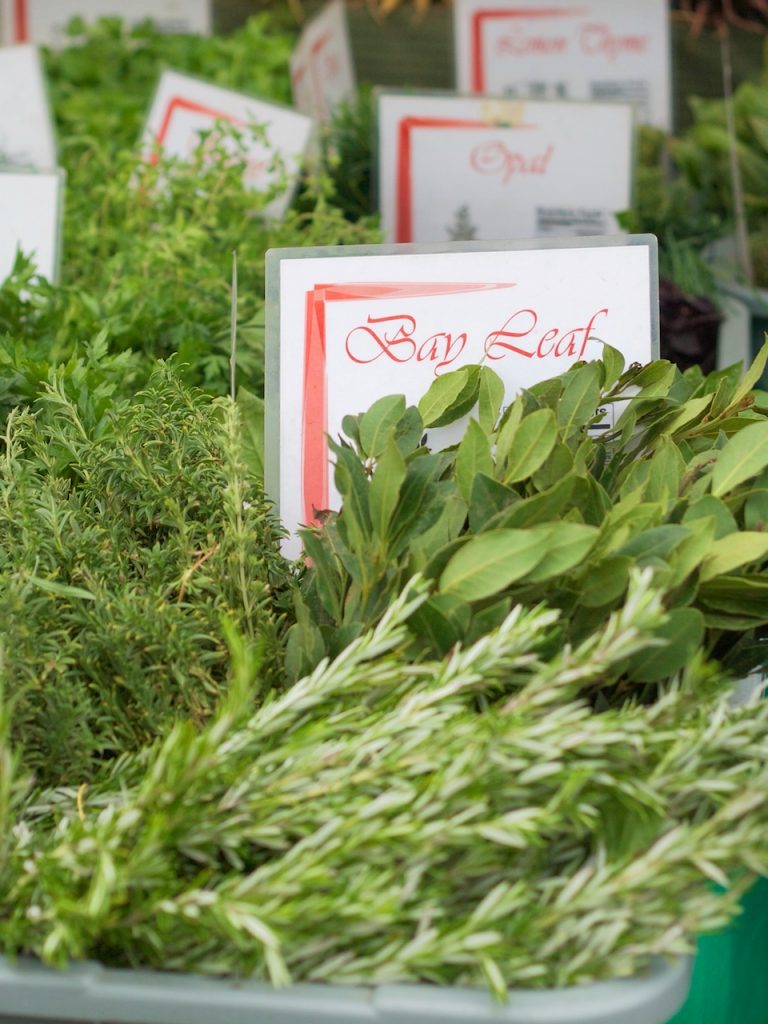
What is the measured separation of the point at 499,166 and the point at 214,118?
1.58ft

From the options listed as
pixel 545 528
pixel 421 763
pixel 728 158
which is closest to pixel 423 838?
pixel 421 763

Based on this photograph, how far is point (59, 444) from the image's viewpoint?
95cm

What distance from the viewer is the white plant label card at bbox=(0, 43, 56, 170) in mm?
1879

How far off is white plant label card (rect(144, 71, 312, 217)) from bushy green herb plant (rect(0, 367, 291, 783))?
1.04m

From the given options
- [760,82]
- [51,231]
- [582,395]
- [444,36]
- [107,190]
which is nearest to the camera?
[582,395]

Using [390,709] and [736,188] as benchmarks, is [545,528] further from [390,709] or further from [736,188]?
[736,188]

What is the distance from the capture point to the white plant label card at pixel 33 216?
141 cm

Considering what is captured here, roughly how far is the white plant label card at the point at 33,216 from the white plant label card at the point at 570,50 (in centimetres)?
135

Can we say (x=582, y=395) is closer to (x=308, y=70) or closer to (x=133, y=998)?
(x=133, y=998)

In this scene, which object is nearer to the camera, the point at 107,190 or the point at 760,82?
the point at 107,190

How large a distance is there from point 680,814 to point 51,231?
108 centimetres

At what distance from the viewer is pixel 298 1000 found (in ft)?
2.06

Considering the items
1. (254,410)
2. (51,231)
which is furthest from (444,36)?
(254,410)

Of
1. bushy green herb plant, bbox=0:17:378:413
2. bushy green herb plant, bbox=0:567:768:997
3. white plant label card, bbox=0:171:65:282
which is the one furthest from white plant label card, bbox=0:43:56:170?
bushy green herb plant, bbox=0:567:768:997
